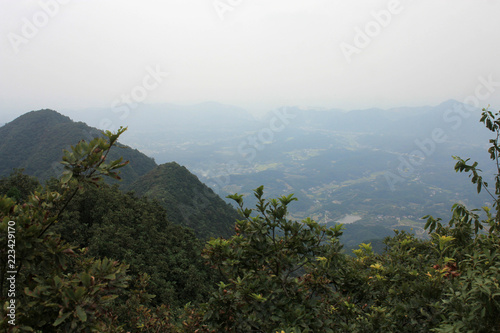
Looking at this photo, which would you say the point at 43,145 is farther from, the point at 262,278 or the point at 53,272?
the point at 262,278

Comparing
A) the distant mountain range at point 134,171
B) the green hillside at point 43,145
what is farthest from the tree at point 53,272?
the green hillside at point 43,145

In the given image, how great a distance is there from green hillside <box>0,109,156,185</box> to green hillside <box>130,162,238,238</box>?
8654 mm

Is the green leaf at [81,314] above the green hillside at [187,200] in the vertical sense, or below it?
above

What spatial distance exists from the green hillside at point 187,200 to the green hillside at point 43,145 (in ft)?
28.4

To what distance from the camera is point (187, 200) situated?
37.7 meters

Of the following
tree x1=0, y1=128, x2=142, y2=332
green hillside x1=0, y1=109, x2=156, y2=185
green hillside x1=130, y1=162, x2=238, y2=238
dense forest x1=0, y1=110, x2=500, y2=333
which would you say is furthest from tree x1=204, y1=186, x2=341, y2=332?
green hillside x1=0, y1=109, x2=156, y2=185

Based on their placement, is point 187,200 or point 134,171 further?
point 134,171

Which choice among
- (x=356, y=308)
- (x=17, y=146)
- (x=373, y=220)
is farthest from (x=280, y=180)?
(x=356, y=308)

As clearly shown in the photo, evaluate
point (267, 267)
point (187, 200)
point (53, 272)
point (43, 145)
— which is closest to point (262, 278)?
point (267, 267)

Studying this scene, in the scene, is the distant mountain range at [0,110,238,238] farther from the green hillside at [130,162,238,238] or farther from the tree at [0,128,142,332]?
the tree at [0,128,142,332]

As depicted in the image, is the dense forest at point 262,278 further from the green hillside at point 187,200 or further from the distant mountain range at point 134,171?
the green hillside at point 187,200

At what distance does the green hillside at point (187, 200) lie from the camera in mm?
32656

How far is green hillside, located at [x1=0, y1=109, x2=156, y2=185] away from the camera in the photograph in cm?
4578

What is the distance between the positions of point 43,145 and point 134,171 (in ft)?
61.6
